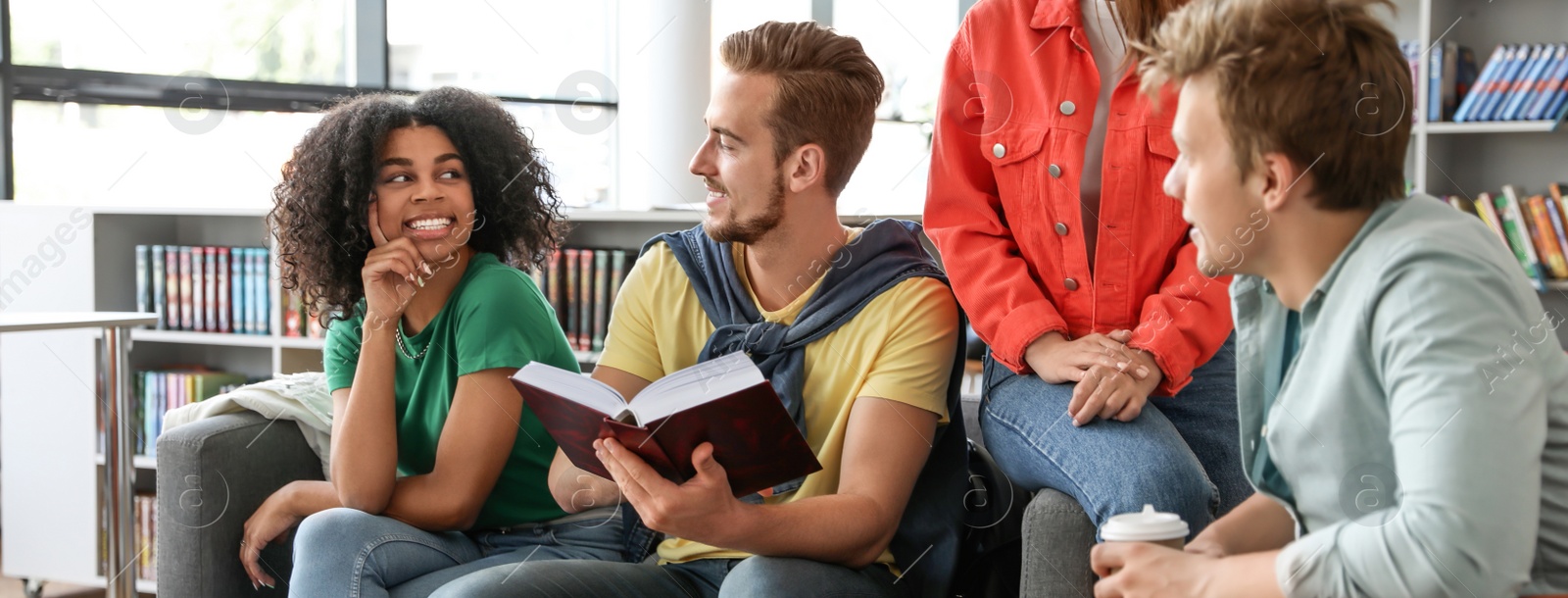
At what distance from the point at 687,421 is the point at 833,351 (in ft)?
1.59

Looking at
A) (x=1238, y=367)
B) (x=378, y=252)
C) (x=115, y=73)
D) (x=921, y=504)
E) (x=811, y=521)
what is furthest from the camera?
(x=115, y=73)

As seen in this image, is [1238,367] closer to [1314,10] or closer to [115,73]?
[1314,10]

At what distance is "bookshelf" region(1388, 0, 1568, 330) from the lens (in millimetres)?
3654

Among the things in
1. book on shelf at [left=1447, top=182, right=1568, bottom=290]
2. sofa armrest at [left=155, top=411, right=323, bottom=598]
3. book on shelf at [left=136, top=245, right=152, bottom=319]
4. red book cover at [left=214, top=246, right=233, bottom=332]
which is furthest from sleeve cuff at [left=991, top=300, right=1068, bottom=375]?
book on shelf at [left=136, top=245, right=152, bottom=319]

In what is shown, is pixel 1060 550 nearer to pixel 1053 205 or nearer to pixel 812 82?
pixel 1053 205

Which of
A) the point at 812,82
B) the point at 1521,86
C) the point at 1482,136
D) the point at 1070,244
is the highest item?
the point at 1521,86

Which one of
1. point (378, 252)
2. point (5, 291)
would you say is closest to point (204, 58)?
point (5, 291)

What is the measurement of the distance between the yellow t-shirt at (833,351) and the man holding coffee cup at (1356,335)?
554mm

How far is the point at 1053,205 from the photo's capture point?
1.65 metres

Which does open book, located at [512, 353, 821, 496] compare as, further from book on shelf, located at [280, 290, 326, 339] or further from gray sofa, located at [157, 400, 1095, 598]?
book on shelf, located at [280, 290, 326, 339]

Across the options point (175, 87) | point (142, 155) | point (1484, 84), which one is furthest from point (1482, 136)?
point (142, 155)

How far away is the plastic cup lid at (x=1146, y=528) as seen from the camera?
3.33 ft

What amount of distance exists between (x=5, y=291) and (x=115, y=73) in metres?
0.95

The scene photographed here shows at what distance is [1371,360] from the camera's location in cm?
96
